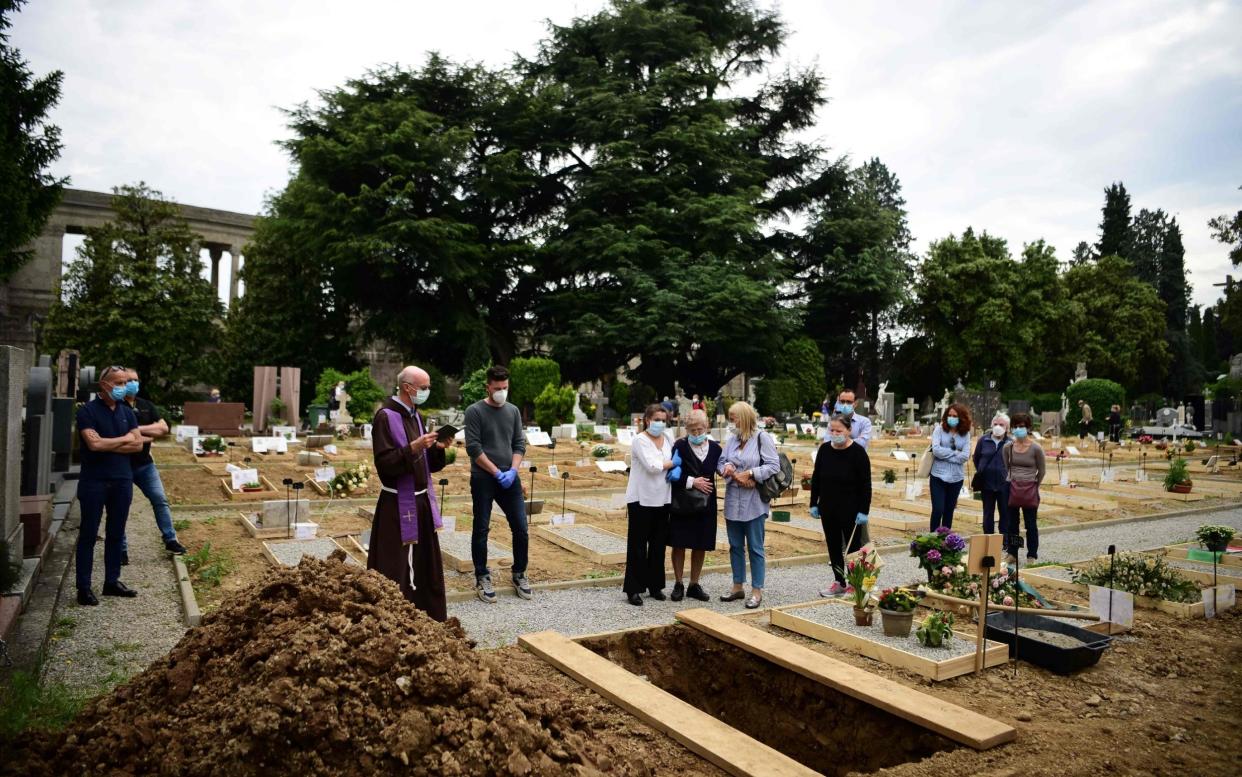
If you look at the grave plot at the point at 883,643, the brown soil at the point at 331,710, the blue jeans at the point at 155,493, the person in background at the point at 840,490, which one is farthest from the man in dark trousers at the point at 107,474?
the person in background at the point at 840,490

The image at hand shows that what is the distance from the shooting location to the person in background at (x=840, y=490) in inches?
300

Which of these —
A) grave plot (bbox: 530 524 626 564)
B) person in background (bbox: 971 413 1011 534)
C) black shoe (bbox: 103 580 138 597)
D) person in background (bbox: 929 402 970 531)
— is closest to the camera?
black shoe (bbox: 103 580 138 597)

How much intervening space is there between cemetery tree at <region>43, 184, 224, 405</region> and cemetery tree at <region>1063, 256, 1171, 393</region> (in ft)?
164

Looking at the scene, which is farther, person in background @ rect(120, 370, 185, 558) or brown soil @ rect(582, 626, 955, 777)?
person in background @ rect(120, 370, 185, 558)

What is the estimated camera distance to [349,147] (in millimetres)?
34594

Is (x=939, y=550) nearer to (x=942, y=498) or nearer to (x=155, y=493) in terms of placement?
(x=942, y=498)

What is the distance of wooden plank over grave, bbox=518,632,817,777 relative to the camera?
378cm

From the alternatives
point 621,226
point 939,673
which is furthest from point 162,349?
point 939,673

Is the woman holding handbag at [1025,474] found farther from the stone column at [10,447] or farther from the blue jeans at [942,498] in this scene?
the stone column at [10,447]

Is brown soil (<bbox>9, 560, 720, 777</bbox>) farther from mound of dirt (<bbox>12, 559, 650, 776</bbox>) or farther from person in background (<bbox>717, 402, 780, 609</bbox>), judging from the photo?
person in background (<bbox>717, 402, 780, 609</bbox>)

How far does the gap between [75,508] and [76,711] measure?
29.4ft

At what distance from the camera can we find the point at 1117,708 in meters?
5.05

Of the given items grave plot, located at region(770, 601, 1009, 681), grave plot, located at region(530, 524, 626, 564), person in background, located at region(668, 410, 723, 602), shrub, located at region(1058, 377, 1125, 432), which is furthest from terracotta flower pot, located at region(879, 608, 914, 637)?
shrub, located at region(1058, 377, 1125, 432)

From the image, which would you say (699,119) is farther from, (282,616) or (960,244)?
(282,616)
